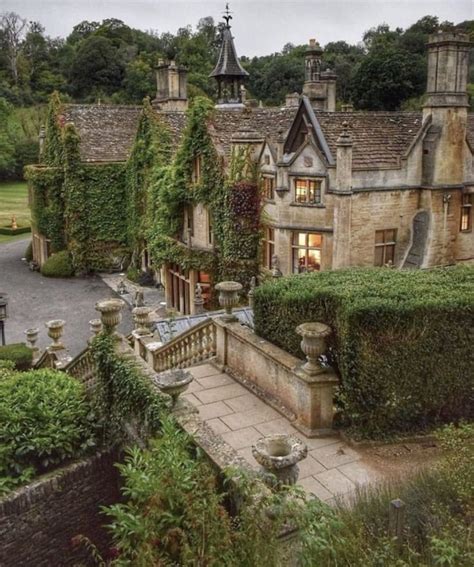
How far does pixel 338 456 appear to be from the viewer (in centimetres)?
892

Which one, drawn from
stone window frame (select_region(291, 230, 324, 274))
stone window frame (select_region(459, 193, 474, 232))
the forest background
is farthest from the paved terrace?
the forest background

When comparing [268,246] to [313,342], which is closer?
[313,342]

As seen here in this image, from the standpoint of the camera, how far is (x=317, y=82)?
31266 millimetres

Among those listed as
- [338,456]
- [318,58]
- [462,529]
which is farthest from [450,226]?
[462,529]

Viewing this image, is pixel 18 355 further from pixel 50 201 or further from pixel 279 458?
pixel 50 201

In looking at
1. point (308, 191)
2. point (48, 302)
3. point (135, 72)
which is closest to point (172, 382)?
point (308, 191)

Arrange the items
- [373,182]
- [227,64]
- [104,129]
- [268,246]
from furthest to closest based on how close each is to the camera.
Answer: [104,129], [227,64], [268,246], [373,182]

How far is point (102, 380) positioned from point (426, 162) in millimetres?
15251

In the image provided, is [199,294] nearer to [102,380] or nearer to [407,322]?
[102,380]

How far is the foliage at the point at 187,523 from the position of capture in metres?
5.49

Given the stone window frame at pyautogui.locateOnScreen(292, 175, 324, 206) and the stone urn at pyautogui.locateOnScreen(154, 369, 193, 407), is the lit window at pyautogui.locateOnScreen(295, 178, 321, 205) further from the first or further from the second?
the stone urn at pyautogui.locateOnScreen(154, 369, 193, 407)

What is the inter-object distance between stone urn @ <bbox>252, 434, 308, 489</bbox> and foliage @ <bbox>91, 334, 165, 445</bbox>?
2888 millimetres

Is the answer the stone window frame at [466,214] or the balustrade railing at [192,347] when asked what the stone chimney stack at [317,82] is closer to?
the stone window frame at [466,214]

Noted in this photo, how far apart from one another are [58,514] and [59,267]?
2669 centimetres
